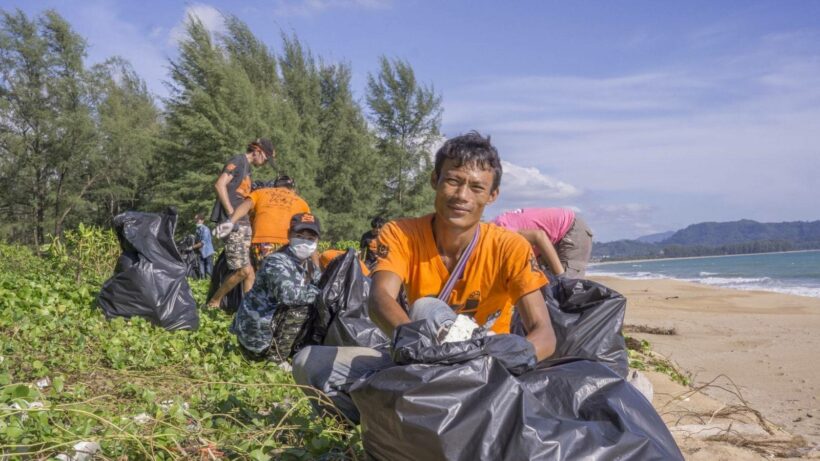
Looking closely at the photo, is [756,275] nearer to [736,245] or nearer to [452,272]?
[452,272]

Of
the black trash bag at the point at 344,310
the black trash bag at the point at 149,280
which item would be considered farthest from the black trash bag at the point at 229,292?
the black trash bag at the point at 344,310

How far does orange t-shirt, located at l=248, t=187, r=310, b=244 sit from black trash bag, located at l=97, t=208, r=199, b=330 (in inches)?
32.0

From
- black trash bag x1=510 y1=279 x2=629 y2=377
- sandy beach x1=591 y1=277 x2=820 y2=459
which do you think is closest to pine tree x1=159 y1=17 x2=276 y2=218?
sandy beach x1=591 y1=277 x2=820 y2=459

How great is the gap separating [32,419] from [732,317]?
13.3 meters

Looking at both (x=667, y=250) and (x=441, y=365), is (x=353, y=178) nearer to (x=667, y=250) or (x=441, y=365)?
(x=441, y=365)

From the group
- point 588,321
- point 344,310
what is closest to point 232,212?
point 344,310

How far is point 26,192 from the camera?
2698 cm

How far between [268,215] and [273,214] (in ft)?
0.16

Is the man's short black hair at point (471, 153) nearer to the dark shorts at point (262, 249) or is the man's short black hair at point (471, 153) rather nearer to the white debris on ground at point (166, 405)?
the white debris on ground at point (166, 405)

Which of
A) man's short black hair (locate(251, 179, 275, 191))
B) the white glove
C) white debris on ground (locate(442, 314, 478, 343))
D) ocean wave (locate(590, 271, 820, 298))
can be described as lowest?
ocean wave (locate(590, 271, 820, 298))

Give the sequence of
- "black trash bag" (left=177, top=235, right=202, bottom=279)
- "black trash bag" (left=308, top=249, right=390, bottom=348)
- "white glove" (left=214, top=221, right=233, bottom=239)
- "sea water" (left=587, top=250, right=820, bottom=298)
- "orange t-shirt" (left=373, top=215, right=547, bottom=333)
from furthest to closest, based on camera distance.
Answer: "sea water" (left=587, top=250, right=820, bottom=298), "black trash bag" (left=177, top=235, right=202, bottom=279), "white glove" (left=214, top=221, right=233, bottom=239), "black trash bag" (left=308, top=249, right=390, bottom=348), "orange t-shirt" (left=373, top=215, right=547, bottom=333)

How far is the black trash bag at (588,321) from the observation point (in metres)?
4.05

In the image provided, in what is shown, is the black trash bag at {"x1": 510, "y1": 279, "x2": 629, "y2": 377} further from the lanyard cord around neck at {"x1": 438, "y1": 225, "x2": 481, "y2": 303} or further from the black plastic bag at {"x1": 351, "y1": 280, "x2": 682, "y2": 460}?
the black plastic bag at {"x1": 351, "y1": 280, "x2": 682, "y2": 460}

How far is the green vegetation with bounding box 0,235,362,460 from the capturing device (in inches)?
93.4
